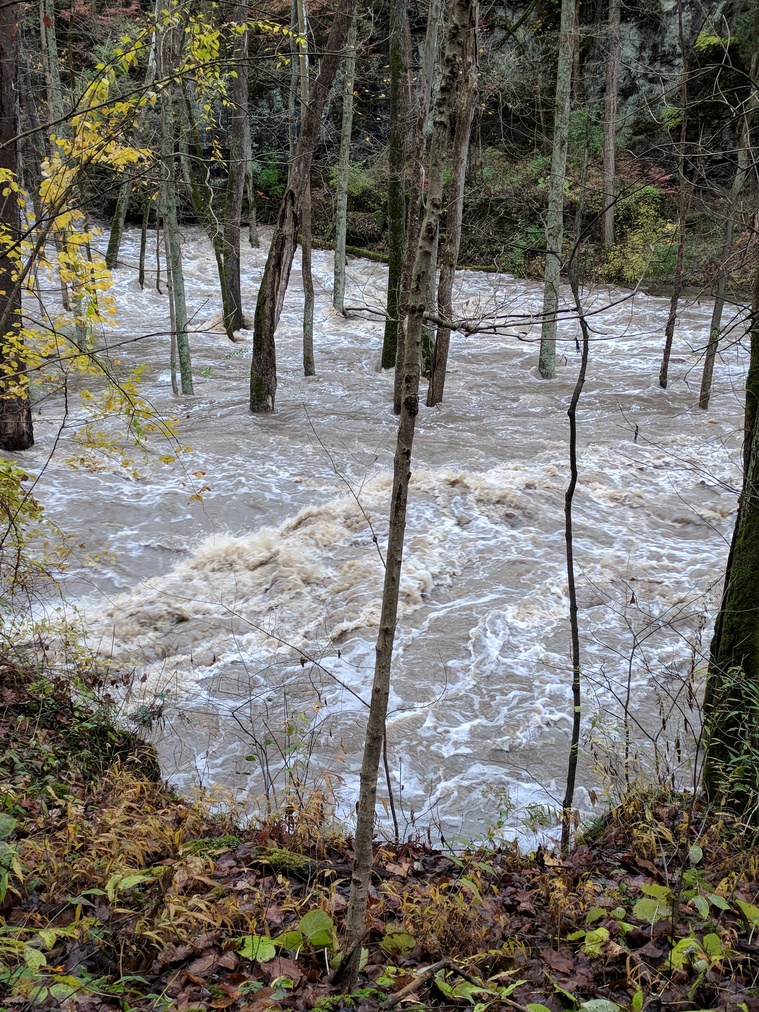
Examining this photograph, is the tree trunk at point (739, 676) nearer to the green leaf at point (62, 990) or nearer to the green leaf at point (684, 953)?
the green leaf at point (684, 953)

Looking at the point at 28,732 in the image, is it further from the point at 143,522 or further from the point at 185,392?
the point at 185,392

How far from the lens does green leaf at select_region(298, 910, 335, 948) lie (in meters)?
2.65

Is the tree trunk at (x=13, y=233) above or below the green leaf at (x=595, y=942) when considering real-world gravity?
above

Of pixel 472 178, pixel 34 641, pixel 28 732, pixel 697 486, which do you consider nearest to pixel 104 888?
pixel 28 732

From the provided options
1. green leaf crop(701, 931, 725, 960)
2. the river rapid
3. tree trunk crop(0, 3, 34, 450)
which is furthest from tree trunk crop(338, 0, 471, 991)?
tree trunk crop(0, 3, 34, 450)

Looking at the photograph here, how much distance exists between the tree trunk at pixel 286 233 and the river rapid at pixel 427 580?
95 cm

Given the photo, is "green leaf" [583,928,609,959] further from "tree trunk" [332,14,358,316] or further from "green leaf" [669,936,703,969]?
"tree trunk" [332,14,358,316]

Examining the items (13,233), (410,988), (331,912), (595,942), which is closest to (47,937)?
(331,912)

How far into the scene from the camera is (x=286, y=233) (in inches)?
472

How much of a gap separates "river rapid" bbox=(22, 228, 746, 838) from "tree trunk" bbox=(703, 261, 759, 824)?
211 mm

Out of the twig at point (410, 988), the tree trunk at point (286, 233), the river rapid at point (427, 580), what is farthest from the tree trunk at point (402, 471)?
the tree trunk at point (286, 233)

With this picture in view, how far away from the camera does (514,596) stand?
751 centimetres

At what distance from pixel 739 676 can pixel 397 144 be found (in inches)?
494

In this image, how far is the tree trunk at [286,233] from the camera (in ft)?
36.8
